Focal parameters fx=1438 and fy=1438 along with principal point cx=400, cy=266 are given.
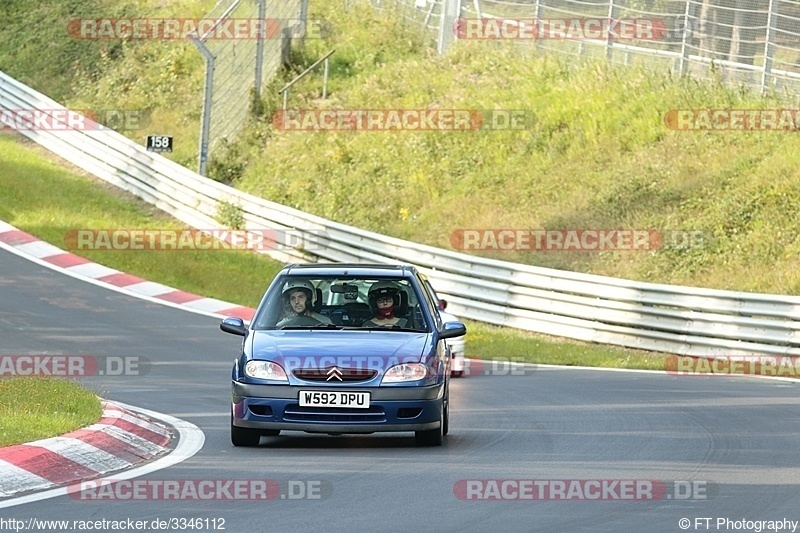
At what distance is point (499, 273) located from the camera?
23891mm

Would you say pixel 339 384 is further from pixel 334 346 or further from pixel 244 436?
pixel 244 436

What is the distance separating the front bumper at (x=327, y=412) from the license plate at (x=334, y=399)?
3 cm

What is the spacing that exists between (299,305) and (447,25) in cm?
2674

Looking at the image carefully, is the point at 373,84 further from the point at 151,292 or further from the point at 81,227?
the point at 151,292

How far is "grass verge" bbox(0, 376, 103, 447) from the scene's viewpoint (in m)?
9.78

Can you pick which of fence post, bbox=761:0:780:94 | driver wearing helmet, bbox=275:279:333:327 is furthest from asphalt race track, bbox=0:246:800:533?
fence post, bbox=761:0:780:94

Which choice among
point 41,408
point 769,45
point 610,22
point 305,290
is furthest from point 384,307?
point 610,22

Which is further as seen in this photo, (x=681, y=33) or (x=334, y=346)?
(x=681, y=33)

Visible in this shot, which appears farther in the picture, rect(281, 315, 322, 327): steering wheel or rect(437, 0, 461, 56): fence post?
rect(437, 0, 461, 56): fence post

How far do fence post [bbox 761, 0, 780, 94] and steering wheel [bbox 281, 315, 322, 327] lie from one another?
18.4m

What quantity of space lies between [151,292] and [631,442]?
14.4 m

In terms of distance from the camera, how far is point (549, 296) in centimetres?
2298

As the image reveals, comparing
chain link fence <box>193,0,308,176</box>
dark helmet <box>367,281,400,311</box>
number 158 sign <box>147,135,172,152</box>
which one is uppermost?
chain link fence <box>193,0,308,176</box>

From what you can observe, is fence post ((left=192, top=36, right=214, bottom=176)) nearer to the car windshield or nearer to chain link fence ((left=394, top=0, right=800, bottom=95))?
chain link fence ((left=394, top=0, right=800, bottom=95))
